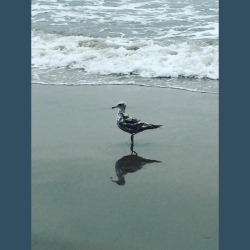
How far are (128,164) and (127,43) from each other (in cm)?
639

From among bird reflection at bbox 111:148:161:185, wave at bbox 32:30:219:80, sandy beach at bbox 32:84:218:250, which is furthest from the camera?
wave at bbox 32:30:219:80

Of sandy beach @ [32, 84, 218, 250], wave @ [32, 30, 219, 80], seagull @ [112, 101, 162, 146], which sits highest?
wave @ [32, 30, 219, 80]

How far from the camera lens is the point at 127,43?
12.8 m

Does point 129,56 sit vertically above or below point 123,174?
above

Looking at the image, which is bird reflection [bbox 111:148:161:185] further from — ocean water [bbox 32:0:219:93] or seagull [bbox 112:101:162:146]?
ocean water [bbox 32:0:219:93]

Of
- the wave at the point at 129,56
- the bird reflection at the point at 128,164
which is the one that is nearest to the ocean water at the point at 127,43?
the wave at the point at 129,56

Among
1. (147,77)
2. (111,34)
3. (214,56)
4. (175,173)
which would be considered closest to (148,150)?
(175,173)

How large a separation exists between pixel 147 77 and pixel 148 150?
11.3 ft

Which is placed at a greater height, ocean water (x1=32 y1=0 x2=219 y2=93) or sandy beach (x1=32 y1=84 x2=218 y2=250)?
ocean water (x1=32 y1=0 x2=219 y2=93)

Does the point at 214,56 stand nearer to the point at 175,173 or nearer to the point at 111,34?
the point at 111,34

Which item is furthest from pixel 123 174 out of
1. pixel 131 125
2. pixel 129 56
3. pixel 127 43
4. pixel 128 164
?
pixel 127 43

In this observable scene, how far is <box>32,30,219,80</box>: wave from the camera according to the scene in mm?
10789

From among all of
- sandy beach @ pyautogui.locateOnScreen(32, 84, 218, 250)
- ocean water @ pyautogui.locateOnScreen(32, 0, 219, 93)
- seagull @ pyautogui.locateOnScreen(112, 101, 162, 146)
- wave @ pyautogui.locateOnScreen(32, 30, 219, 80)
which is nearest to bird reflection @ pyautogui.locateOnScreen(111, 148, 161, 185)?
sandy beach @ pyautogui.locateOnScreen(32, 84, 218, 250)

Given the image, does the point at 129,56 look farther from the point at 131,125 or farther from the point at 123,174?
the point at 123,174
